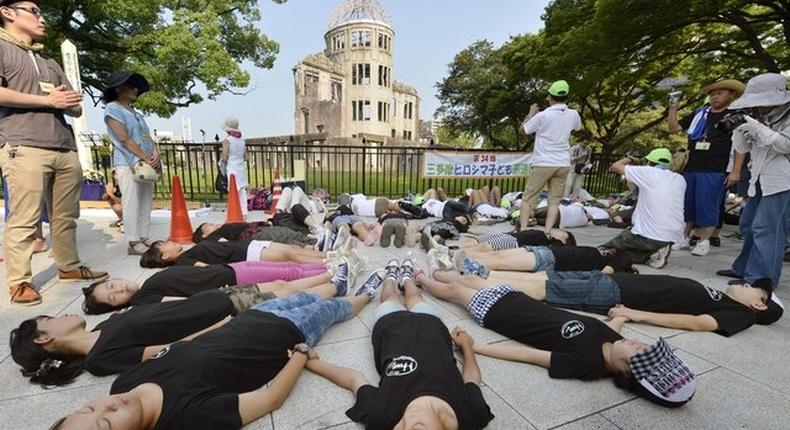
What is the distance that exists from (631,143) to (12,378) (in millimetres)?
31786

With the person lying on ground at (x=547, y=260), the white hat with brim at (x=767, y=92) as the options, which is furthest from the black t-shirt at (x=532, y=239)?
the white hat with brim at (x=767, y=92)

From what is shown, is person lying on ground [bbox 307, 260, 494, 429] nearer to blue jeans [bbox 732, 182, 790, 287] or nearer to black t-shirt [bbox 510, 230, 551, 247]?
black t-shirt [bbox 510, 230, 551, 247]

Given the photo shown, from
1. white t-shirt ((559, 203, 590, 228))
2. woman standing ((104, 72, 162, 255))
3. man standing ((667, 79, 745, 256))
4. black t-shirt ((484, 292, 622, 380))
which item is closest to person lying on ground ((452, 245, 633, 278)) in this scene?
black t-shirt ((484, 292, 622, 380))

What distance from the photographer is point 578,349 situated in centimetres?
212

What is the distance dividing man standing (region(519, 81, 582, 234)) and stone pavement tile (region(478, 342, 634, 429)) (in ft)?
10.9

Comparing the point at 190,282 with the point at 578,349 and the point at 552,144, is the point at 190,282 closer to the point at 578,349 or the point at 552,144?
the point at 578,349

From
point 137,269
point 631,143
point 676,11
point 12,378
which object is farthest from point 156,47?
point 631,143

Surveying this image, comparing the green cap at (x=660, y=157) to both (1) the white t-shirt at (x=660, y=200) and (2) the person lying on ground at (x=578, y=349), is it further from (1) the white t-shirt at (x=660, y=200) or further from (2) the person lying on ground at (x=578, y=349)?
(2) the person lying on ground at (x=578, y=349)

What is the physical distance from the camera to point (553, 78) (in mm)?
12750

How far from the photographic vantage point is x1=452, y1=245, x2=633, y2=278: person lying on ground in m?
3.67

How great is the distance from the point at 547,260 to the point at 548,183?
225cm

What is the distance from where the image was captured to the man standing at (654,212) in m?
3.87

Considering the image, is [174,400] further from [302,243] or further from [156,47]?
[156,47]

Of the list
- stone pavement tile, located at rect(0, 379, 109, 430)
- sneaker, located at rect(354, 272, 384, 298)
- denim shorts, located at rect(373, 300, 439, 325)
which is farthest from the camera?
sneaker, located at rect(354, 272, 384, 298)
